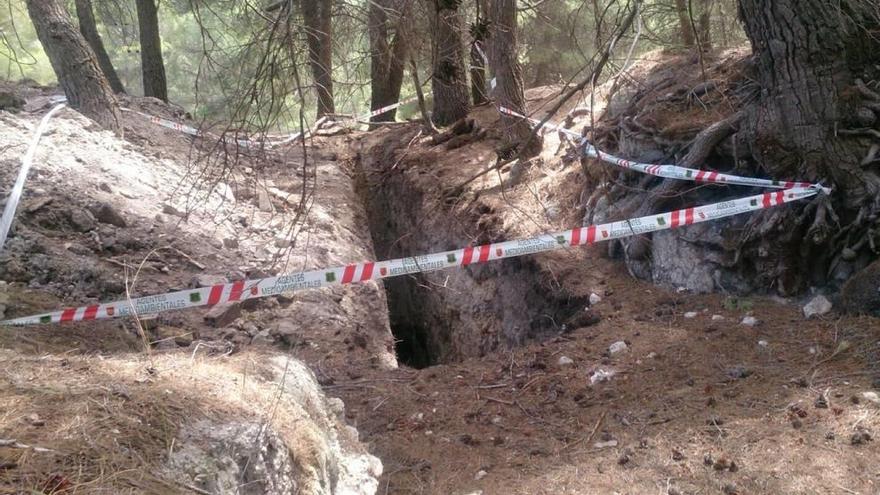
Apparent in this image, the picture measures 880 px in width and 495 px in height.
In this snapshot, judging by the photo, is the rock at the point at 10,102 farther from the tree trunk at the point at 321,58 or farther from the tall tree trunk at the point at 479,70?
the tall tree trunk at the point at 479,70

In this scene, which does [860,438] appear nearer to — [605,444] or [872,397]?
[872,397]

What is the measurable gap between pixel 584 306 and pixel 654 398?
184cm

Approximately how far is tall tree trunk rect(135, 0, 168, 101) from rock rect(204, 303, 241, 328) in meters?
8.72

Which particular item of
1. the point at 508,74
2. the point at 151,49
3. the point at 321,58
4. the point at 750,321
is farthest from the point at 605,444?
the point at 151,49

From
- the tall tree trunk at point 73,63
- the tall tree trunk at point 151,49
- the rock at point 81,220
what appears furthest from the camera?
the tall tree trunk at point 151,49

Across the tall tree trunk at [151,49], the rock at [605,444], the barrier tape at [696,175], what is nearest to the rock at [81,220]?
the barrier tape at [696,175]

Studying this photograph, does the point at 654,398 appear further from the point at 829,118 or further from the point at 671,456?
the point at 829,118

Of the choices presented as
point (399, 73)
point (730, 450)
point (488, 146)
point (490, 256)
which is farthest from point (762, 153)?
point (399, 73)

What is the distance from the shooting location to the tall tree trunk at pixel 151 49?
12.6 metres

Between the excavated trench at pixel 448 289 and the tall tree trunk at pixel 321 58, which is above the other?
the tall tree trunk at pixel 321 58

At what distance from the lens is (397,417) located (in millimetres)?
4711

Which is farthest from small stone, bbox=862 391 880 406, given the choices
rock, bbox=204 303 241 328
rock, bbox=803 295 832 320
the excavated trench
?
rock, bbox=204 303 241 328

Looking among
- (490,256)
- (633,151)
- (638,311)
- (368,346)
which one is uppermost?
(633,151)

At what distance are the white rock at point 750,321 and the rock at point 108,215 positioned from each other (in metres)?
5.40
